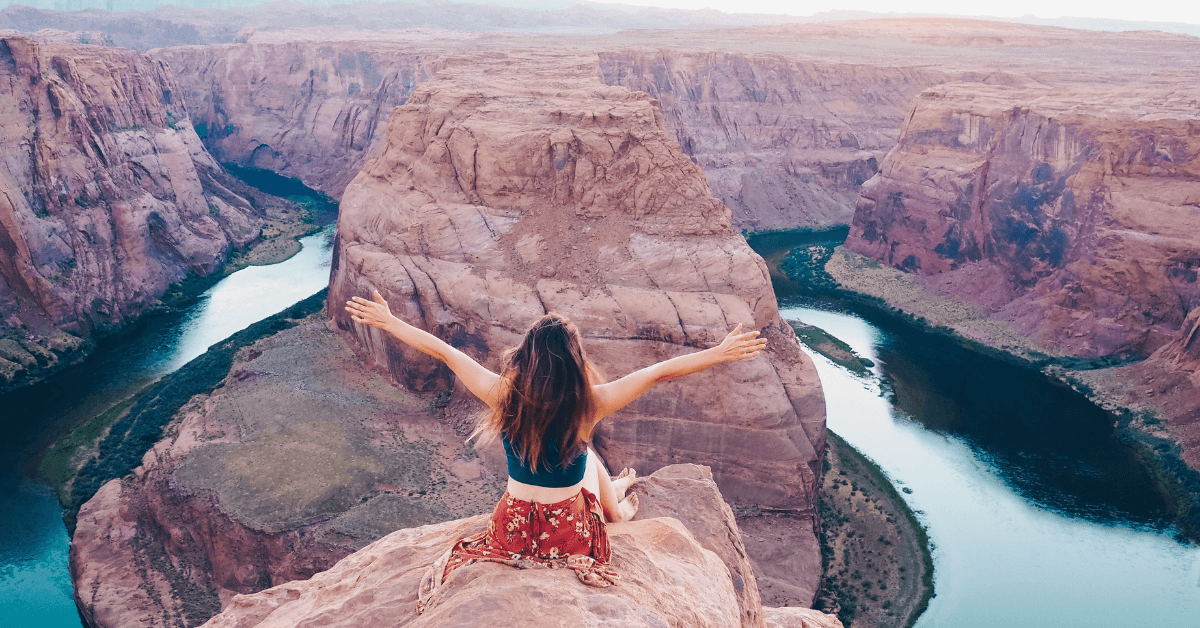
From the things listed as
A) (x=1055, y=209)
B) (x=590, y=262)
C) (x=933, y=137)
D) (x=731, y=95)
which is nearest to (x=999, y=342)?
(x=1055, y=209)

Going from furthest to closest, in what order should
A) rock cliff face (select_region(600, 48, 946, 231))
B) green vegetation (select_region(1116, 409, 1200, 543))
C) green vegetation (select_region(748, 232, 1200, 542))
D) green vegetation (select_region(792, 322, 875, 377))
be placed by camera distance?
rock cliff face (select_region(600, 48, 946, 231)), green vegetation (select_region(792, 322, 875, 377)), green vegetation (select_region(748, 232, 1200, 542)), green vegetation (select_region(1116, 409, 1200, 543))

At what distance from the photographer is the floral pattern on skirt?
21.8 feet

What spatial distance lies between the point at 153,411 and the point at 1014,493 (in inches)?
1280

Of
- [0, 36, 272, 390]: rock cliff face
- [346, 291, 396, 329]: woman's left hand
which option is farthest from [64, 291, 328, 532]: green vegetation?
[346, 291, 396, 329]: woman's left hand

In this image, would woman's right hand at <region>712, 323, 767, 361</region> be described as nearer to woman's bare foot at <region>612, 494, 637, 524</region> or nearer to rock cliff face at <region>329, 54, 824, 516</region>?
woman's bare foot at <region>612, 494, 637, 524</region>

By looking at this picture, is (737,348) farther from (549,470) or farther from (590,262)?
(590,262)

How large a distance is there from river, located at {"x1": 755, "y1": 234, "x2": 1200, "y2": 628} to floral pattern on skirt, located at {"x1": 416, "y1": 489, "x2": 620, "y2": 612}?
1945 cm

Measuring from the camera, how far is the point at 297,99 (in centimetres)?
8262

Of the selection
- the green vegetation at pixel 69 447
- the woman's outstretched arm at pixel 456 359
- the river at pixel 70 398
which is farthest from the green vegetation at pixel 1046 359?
the green vegetation at pixel 69 447

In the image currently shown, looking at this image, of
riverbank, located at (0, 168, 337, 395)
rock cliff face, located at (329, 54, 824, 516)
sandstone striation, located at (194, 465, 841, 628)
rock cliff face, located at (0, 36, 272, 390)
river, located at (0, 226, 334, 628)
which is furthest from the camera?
rock cliff face, located at (0, 36, 272, 390)

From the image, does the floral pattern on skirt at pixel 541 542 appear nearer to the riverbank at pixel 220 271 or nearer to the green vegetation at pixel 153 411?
the green vegetation at pixel 153 411

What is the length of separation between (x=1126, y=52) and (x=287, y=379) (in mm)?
98746

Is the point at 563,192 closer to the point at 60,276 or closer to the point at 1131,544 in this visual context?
the point at 1131,544

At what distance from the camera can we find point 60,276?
4006 cm
